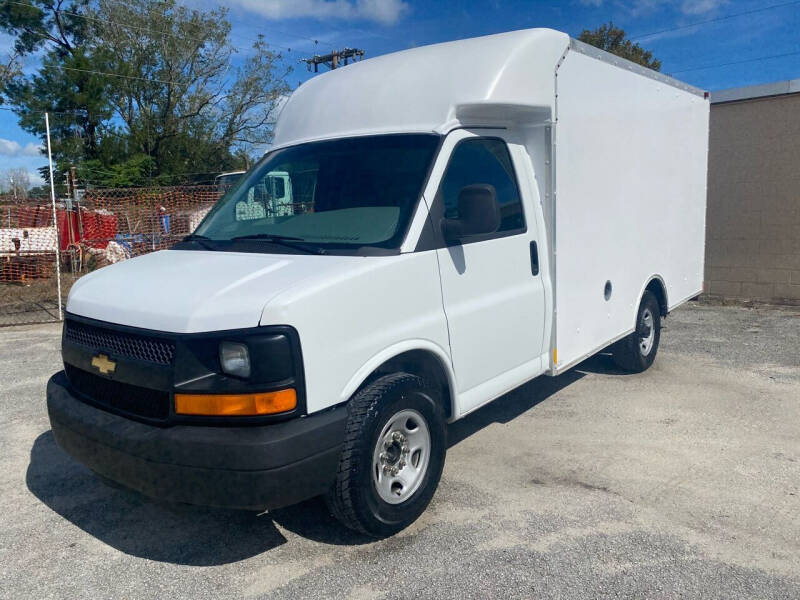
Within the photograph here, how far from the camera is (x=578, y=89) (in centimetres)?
508

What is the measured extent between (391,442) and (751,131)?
9.38 m

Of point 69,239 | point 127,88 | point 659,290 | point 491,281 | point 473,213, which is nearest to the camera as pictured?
point 473,213

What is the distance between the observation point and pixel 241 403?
10.0 feet

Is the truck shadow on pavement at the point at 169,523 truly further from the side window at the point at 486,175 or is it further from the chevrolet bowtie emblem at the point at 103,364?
the side window at the point at 486,175

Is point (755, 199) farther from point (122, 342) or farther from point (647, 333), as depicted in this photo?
point (122, 342)

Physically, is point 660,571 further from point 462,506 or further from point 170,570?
point 170,570

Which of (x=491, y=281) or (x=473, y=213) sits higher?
(x=473, y=213)

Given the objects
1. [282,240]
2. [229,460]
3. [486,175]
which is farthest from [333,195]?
[229,460]

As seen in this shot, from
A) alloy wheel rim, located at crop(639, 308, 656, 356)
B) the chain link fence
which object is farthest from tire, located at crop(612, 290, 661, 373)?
the chain link fence

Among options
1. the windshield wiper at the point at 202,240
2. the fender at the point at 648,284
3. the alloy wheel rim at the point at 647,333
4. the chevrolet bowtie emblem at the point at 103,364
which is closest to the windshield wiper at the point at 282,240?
the windshield wiper at the point at 202,240

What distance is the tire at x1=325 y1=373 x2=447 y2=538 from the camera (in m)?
3.38

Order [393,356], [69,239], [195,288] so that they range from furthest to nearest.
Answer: [69,239]
[393,356]
[195,288]

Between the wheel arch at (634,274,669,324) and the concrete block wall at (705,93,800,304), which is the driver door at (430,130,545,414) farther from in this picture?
the concrete block wall at (705,93,800,304)

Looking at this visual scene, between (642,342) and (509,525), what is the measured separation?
12.0 ft
